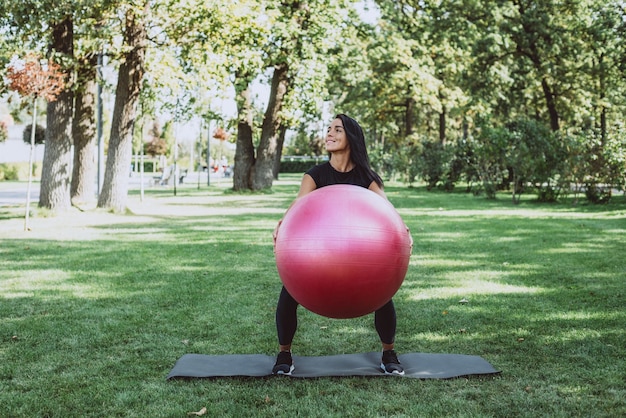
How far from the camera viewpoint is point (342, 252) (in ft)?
13.6

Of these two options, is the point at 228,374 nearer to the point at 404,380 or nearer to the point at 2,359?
the point at 404,380

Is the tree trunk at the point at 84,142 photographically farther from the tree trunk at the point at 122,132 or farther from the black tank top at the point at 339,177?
the black tank top at the point at 339,177

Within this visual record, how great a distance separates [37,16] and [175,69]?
12.9 ft

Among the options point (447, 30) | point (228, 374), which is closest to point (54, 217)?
point (228, 374)

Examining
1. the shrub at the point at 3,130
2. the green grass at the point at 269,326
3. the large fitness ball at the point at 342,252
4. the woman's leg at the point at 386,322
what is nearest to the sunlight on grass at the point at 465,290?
the green grass at the point at 269,326

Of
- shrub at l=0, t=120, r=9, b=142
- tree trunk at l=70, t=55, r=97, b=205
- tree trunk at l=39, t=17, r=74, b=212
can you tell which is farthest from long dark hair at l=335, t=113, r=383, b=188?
shrub at l=0, t=120, r=9, b=142

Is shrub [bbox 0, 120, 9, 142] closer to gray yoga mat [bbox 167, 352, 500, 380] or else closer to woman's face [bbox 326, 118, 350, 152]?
gray yoga mat [bbox 167, 352, 500, 380]

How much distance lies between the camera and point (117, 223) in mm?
15367

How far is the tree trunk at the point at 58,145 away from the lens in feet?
53.1

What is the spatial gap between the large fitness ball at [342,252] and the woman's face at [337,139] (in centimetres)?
60

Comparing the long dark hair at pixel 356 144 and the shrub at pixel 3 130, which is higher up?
the shrub at pixel 3 130

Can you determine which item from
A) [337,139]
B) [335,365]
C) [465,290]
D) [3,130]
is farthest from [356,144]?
[3,130]

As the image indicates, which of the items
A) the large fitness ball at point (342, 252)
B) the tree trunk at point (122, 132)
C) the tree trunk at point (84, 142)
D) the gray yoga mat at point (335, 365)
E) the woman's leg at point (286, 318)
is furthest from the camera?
the tree trunk at point (84, 142)

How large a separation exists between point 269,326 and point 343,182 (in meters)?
1.92
